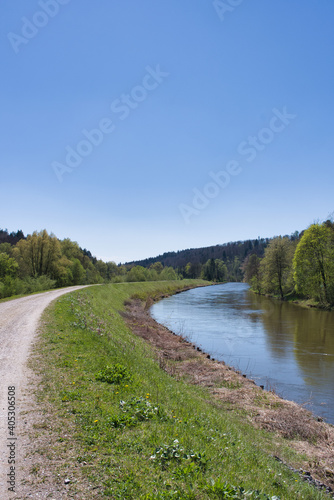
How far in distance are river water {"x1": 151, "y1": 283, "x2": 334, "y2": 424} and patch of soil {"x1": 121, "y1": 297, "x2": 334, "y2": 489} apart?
1.40 meters

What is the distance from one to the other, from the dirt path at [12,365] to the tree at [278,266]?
164 ft

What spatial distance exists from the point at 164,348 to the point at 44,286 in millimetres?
29771

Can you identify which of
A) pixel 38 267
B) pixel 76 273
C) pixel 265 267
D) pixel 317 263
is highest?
pixel 317 263

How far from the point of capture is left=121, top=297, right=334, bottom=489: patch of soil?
313 inches

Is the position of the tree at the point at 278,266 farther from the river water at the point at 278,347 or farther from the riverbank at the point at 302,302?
the river water at the point at 278,347

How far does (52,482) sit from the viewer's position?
13.1 feet

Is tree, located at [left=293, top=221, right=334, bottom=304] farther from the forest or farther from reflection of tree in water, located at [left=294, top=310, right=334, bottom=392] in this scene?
reflection of tree in water, located at [left=294, top=310, right=334, bottom=392]

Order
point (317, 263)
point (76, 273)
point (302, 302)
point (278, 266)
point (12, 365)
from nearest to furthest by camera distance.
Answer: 1. point (12, 365)
2. point (317, 263)
3. point (302, 302)
4. point (278, 266)
5. point (76, 273)

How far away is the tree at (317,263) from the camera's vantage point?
41.6 m

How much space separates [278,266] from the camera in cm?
5775

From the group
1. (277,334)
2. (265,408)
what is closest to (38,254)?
(277,334)

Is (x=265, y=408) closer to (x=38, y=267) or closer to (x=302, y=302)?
(x=302, y=302)

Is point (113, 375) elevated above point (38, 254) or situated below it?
below

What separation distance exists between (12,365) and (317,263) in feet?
146
